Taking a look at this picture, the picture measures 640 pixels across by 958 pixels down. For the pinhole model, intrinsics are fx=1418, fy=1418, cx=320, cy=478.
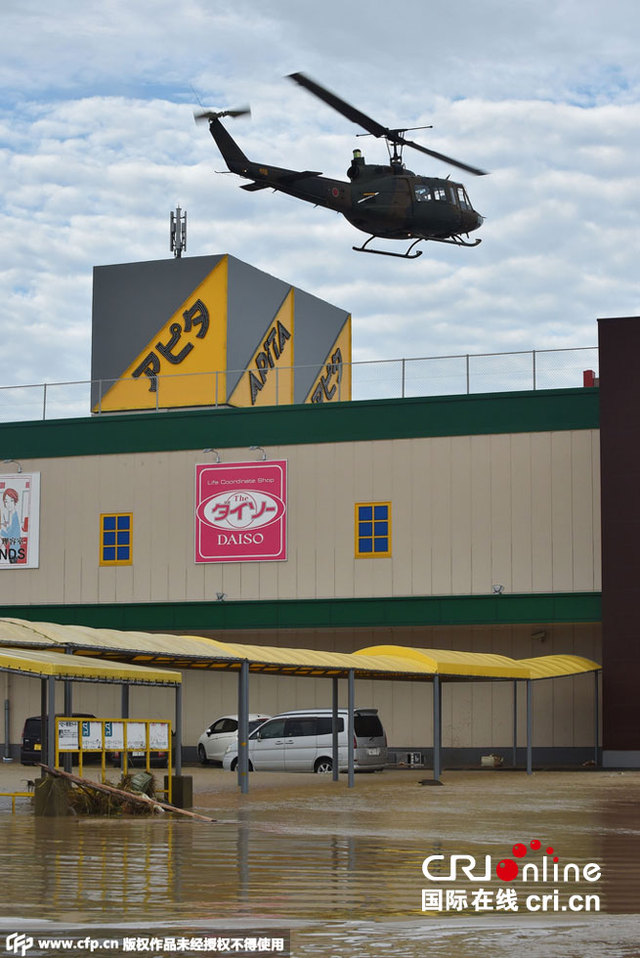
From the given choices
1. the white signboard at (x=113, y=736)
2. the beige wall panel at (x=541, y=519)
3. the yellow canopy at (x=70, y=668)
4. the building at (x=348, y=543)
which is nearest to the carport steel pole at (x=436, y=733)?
the building at (x=348, y=543)

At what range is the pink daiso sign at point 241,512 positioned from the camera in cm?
3797

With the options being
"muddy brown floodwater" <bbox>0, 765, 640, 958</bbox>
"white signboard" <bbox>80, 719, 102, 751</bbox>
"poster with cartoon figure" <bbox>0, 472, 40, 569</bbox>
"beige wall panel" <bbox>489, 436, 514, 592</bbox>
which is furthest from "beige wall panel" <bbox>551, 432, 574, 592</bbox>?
"white signboard" <bbox>80, 719, 102, 751</bbox>

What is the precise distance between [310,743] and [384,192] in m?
14.1

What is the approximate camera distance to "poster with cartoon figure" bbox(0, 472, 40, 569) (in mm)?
40125

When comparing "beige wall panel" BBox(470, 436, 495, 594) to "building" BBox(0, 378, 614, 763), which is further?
"beige wall panel" BBox(470, 436, 495, 594)

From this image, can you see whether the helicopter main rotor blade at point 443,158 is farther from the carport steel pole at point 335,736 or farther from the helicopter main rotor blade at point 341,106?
the carport steel pole at point 335,736

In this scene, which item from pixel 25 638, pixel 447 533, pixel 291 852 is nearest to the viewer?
pixel 291 852

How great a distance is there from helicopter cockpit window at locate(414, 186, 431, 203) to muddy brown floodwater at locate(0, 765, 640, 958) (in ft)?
64.6

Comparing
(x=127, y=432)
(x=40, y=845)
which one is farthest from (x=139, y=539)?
(x=40, y=845)

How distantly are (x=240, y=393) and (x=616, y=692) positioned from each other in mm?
16341

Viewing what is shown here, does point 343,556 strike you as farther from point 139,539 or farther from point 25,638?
point 25,638

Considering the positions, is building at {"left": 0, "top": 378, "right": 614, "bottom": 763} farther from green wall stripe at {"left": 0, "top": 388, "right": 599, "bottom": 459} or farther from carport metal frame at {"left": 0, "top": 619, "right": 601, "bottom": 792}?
carport metal frame at {"left": 0, "top": 619, "right": 601, "bottom": 792}

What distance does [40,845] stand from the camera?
1454 cm

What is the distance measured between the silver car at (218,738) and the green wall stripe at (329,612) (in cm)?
264
